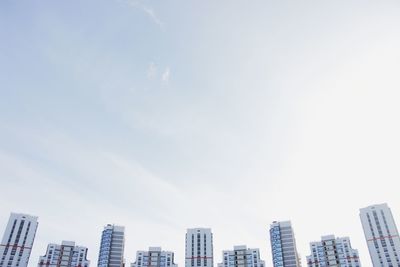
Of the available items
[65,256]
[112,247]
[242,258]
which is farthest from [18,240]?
[242,258]

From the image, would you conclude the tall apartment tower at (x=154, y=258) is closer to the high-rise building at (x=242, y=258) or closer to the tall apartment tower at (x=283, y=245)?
the high-rise building at (x=242, y=258)

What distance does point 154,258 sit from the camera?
6024 inches

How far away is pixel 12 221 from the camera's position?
5807 inches

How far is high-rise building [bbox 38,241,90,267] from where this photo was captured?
492 feet

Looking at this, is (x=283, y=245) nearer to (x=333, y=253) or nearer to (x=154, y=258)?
(x=333, y=253)

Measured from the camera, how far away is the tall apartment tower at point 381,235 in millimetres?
130625

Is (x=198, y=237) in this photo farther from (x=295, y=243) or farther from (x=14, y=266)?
(x=14, y=266)

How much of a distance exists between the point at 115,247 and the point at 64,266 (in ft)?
76.5

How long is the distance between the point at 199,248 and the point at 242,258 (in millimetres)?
20228

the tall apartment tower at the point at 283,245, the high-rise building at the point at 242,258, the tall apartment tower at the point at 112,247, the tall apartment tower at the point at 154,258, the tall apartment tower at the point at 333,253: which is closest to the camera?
the tall apartment tower at the point at 283,245

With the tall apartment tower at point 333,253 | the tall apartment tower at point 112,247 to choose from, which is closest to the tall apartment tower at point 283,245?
the tall apartment tower at point 333,253

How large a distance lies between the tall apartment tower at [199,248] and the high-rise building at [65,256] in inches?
2048

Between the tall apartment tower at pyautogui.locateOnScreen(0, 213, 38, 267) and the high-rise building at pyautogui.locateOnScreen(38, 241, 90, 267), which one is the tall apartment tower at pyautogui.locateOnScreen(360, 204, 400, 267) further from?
the tall apartment tower at pyautogui.locateOnScreen(0, 213, 38, 267)

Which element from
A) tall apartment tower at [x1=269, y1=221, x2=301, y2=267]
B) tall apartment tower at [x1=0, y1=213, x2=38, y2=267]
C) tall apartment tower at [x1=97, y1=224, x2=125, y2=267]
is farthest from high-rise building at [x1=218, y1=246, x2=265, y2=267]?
tall apartment tower at [x1=0, y1=213, x2=38, y2=267]
